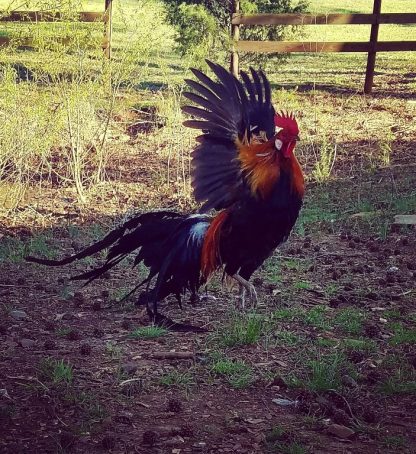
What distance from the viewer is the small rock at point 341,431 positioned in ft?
12.7

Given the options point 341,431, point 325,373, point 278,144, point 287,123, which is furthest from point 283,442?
point 287,123

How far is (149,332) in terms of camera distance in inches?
202

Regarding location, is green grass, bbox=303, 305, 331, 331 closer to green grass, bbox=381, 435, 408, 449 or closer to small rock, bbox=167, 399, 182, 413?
green grass, bbox=381, 435, 408, 449

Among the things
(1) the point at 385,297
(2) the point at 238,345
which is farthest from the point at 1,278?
(1) the point at 385,297

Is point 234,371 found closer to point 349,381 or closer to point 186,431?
point 349,381

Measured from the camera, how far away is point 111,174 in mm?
9578

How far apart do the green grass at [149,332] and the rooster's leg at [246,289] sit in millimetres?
726

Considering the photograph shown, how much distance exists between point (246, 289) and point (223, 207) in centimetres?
69

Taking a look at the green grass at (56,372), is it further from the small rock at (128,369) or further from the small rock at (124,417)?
the small rock at (124,417)

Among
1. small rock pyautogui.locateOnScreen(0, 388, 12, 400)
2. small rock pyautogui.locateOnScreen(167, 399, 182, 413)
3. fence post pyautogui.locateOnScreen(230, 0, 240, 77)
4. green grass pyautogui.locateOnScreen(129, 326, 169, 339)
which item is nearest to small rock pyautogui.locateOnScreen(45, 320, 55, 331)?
green grass pyautogui.locateOnScreen(129, 326, 169, 339)

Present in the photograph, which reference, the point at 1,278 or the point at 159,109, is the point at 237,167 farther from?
the point at 159,109

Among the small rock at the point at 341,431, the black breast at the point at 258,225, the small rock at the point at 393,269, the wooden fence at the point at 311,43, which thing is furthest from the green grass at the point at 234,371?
the wooden fence at the point at 311,43

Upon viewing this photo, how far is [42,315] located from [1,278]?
2.82ft

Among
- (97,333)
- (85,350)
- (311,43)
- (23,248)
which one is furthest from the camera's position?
(311,43)
